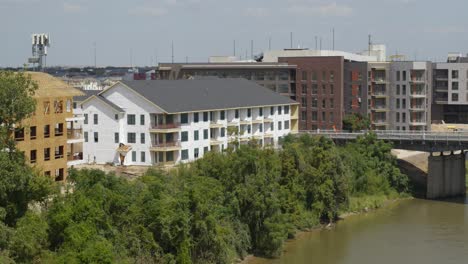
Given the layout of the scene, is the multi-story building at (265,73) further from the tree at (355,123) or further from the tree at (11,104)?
the tree at (11,104)

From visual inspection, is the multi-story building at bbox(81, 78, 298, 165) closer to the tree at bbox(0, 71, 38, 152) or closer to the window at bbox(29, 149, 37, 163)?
the window at bbox(29, 149, 37, 163)

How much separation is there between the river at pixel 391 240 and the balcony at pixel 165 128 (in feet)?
38.3

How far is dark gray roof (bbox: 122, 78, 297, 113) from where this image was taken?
54.1m

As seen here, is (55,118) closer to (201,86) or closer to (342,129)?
(201,86)

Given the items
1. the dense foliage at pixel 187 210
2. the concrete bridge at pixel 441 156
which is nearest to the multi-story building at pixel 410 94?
the concrete bridge at pixel 441 156

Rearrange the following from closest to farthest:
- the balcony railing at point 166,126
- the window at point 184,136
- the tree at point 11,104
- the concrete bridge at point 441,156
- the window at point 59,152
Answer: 1. the tree at point 11,104
2. the window at point 59,152
3. the balcony railing at point 166,126
4. the window at point 184,136
5. the concrete bridge at point 441,156

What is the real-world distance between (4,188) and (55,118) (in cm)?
1067

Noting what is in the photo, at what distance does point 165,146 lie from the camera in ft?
173

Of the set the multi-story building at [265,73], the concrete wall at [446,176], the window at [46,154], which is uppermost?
the multi-story building at [265,73]

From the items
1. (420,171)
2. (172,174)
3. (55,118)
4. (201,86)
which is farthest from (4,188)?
(420,171)

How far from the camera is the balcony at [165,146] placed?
5259 centimetres

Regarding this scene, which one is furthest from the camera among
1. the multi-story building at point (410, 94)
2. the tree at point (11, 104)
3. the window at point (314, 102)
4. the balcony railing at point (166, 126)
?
the multi-story building at point (410, 94)

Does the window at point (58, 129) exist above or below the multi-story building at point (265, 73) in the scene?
below

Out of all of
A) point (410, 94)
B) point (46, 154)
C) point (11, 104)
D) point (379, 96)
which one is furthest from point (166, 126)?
point (410, 94)
